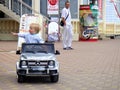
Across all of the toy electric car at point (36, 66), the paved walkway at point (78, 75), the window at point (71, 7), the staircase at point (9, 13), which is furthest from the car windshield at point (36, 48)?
the window at point (71, 7)

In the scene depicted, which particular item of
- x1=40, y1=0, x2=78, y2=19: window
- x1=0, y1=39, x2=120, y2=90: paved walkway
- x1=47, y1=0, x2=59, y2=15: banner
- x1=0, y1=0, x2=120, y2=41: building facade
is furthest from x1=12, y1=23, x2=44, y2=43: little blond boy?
x1=40, y1=0, x2=78, y2=19: window

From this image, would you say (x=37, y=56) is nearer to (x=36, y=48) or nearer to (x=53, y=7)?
(x=36, y=48)

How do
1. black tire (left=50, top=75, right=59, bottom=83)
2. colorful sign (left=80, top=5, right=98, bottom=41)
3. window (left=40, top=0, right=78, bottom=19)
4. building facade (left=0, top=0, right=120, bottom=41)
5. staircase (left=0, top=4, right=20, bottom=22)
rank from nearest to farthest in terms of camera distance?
black tire (left=50, top=75, right=59, bottom=83)
staircase (left=0, top=4, right=20, bottom=22)
building facade (left=0, top=0, right=120, bottom=41)
colorful sign (left=80, top=5, right=98, bottom=41)
window (left=40, top=0, right=78, bottom=19)

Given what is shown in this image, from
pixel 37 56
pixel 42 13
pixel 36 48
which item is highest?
pixel 42 13

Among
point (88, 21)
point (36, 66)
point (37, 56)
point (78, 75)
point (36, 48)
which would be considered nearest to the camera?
point (36, 66)

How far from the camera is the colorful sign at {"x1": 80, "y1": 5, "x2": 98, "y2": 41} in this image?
2767cm

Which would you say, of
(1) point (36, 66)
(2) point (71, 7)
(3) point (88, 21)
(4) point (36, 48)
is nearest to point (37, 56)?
(1) point (36, 66)

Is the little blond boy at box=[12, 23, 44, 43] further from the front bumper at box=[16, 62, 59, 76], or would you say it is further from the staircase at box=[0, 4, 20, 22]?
the staircase at box=[0, 4, 20, 22]

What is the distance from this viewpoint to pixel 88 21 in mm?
27750

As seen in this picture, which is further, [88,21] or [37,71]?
[88,21]

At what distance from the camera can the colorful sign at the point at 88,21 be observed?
2767 cm

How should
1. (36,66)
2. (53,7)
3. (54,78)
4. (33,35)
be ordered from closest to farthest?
(36,66), (54,78), (33,35), (53,7)

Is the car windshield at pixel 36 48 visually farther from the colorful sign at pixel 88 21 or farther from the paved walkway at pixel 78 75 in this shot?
the colorful sign at pixel 88 21

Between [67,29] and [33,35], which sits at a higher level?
[67,29]
